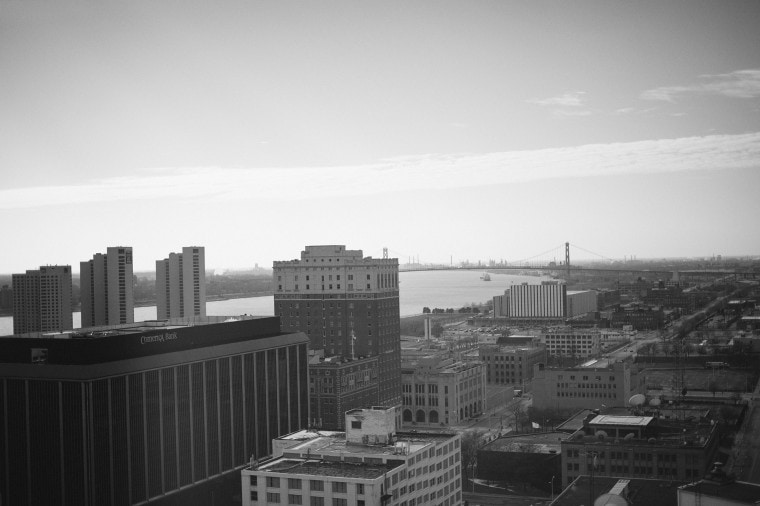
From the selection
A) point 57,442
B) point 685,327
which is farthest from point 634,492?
point 685,327

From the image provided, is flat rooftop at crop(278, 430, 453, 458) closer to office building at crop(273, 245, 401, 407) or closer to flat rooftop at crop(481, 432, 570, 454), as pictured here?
flat rooftop at crop(481, 432, 570, 454)

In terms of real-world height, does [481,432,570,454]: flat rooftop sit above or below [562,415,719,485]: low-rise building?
below

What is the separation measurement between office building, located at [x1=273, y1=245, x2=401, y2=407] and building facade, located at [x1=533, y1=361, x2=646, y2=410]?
16.1 ft

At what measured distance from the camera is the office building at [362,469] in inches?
505

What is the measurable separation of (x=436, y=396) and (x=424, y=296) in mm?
71192

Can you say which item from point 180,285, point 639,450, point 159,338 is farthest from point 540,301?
point 159,338

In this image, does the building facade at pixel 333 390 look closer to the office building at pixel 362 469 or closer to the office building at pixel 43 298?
the office building at pixel 362 469

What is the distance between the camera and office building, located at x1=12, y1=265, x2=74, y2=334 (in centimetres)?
3334

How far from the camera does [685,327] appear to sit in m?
41.2

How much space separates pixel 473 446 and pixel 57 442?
39.3 ft

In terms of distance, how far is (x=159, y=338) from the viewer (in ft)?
55.1

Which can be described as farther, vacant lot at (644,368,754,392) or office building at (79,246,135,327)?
office building at (79,246,135,327)

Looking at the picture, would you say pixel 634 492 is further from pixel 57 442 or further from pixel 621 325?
pixel 621 325

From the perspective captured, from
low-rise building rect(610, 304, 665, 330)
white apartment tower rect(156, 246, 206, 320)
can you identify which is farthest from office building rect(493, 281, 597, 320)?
white apartment tower rect(156, 246, 206, 320)
